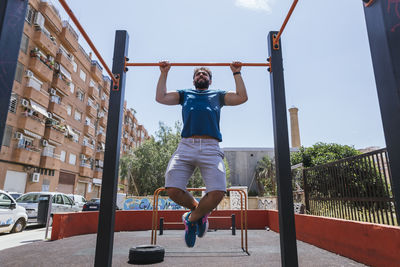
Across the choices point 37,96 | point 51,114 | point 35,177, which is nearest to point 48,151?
point 35,177

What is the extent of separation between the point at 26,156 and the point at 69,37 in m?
10.7

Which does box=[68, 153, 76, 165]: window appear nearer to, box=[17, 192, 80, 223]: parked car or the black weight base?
box=[17, 192, 80, 223]: parked car

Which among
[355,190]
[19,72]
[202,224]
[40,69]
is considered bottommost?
[202,224]

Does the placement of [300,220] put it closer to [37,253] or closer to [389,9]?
[37,253]

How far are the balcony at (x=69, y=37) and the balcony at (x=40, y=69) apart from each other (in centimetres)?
368

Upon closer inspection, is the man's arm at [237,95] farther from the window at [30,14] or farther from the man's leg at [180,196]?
the window at [30,14]

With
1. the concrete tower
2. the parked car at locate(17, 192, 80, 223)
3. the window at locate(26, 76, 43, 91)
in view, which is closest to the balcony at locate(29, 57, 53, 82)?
the window at locate(26, 76, 43, 91)

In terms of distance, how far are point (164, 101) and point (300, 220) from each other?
515cm

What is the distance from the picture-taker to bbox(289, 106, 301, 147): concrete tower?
3703 cm

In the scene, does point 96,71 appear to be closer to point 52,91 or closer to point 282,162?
point 52,91

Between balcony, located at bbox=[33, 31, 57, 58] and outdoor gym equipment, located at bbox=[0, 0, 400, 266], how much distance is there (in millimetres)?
19464

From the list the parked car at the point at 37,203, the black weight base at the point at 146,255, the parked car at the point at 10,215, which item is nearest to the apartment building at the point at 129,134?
the parked car at the point at 37,203

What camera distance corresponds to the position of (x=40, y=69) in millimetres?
18719

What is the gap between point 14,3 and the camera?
4.73ft
